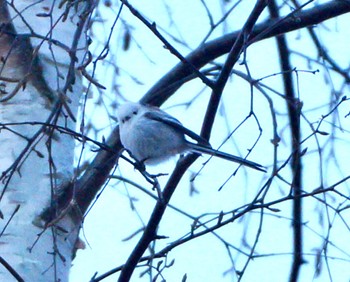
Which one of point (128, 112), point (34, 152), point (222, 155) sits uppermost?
point (128, 112)

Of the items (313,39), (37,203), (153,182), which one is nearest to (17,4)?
(37,203)

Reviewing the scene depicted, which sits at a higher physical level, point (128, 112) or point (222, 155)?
point (128, 112)

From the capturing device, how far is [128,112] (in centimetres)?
256

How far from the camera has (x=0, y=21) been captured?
224 centimetres

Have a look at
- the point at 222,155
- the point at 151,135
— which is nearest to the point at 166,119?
the point at 151,135

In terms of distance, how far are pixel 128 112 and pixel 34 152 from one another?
47 centimetres

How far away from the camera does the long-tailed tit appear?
2.44 metres

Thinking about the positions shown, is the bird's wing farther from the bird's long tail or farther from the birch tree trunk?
the birch tree trunk

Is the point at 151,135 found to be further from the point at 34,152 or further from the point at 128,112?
the point at 34,152

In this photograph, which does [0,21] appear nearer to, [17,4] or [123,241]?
[17,4]

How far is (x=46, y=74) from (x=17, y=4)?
253 mm

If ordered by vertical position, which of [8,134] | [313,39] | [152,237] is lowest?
[152,237]

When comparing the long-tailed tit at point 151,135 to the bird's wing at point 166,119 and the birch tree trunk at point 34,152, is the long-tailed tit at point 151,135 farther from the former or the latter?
the birch tree trunk at point 34,152

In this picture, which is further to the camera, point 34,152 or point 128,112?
point 128,112
